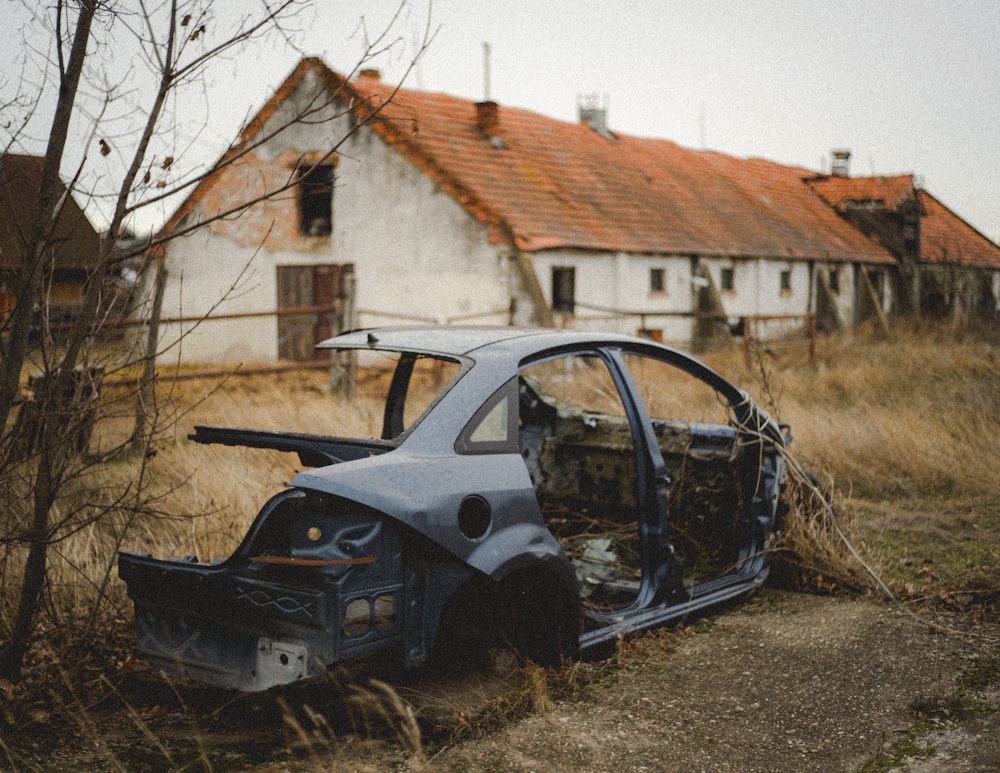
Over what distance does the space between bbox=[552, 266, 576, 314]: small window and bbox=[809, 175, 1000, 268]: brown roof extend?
648 inches

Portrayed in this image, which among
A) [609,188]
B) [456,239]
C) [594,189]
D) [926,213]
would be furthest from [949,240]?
[456,239]

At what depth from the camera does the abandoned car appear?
139 inches

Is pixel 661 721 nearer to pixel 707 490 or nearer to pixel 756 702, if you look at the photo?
pixel 756 702

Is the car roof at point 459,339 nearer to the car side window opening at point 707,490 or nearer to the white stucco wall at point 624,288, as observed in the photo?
the car side window opening at point 707,490

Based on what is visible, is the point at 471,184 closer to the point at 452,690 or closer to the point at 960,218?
the point at 452,690

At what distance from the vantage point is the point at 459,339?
178 inches

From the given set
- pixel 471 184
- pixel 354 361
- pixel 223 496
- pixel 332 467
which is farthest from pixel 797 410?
pixel 471 184

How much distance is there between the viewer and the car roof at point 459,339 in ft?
14.5

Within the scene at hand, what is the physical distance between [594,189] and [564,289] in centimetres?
430

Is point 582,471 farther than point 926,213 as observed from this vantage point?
No

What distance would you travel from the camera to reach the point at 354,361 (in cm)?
1231

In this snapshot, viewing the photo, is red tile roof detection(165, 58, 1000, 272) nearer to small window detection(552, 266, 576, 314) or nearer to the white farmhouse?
the white farmhouse

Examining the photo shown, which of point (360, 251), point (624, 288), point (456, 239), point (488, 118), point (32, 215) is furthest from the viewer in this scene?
point (488, 118)

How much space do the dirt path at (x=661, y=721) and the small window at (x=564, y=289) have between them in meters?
15.2
